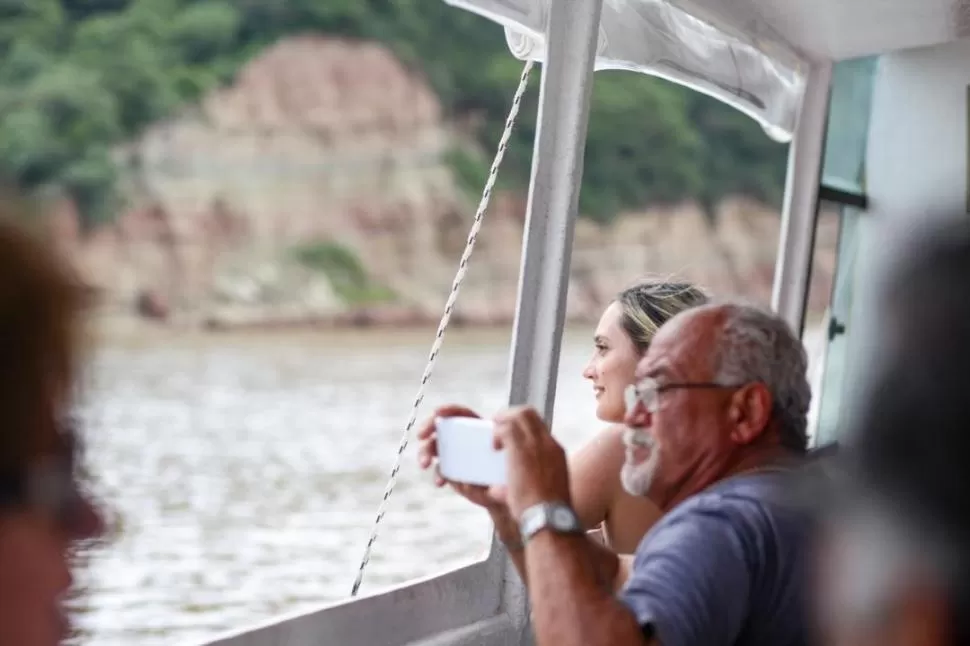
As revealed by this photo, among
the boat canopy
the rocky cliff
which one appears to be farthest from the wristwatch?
the rocky cliff

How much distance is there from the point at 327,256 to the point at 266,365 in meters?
2.16

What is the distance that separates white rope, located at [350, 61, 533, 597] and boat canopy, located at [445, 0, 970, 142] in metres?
0.10

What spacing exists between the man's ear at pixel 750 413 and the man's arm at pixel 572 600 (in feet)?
0.92

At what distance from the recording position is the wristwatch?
1375 mm

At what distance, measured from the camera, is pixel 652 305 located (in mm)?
2150


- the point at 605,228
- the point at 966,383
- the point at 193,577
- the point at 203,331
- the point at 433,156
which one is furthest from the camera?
the point at 433,156

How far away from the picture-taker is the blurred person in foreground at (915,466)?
2.98 feet

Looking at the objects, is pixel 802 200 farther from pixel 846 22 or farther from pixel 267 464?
pixel 267 464

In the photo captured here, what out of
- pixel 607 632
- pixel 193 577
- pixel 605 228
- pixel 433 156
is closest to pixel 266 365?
pixel 433 156

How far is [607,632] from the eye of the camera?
1.25m

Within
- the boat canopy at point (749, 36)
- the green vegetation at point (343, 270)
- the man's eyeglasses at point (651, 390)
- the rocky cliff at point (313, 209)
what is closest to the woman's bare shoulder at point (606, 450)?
the man's eyeglasses at point (651, 390)

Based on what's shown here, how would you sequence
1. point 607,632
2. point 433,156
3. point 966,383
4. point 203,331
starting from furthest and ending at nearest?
point 433,156 → point 203,331 → point 607,632 → point 966,383

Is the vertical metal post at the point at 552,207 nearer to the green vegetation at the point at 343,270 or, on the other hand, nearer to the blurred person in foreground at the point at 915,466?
the blurred person in foreground at the point at 915,466

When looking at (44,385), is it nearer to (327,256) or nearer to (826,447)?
(826,447)
